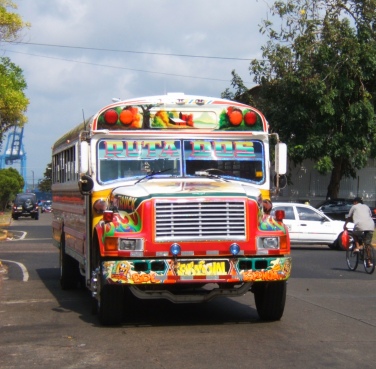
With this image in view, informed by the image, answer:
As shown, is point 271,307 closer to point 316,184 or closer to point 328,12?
point 328,12

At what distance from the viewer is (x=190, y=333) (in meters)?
10.0

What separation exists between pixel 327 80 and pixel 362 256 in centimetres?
1932

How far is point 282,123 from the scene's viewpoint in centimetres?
3922

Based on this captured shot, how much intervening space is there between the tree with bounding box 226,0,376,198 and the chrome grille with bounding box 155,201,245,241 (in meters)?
27.3

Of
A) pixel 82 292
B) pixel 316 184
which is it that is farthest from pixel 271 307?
pixel 316 184

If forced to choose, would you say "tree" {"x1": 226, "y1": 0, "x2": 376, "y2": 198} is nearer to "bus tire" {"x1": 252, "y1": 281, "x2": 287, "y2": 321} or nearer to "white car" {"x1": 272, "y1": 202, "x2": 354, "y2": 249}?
"white car" {"x1": 272, "y1": 202, "x2": 354, "y2": 249}

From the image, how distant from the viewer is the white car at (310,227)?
26.0 meters

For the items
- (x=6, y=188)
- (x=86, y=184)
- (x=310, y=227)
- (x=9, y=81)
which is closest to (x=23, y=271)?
(x=86, y=184)

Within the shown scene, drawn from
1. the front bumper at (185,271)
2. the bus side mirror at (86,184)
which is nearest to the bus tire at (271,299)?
the front bumper at (185,271)

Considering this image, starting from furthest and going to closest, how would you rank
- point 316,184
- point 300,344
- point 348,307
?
1. point 316,184
2. point 348,307
3. point 300,344

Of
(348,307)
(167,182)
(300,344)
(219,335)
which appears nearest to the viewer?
(300,344)

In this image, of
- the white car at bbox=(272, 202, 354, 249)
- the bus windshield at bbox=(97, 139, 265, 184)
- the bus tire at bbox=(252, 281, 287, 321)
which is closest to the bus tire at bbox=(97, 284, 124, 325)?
the bus windshield at bbox=(97, 139, 265, 184)

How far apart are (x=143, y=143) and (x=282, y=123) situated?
93.2ft

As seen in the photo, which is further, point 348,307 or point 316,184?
point 316,184
